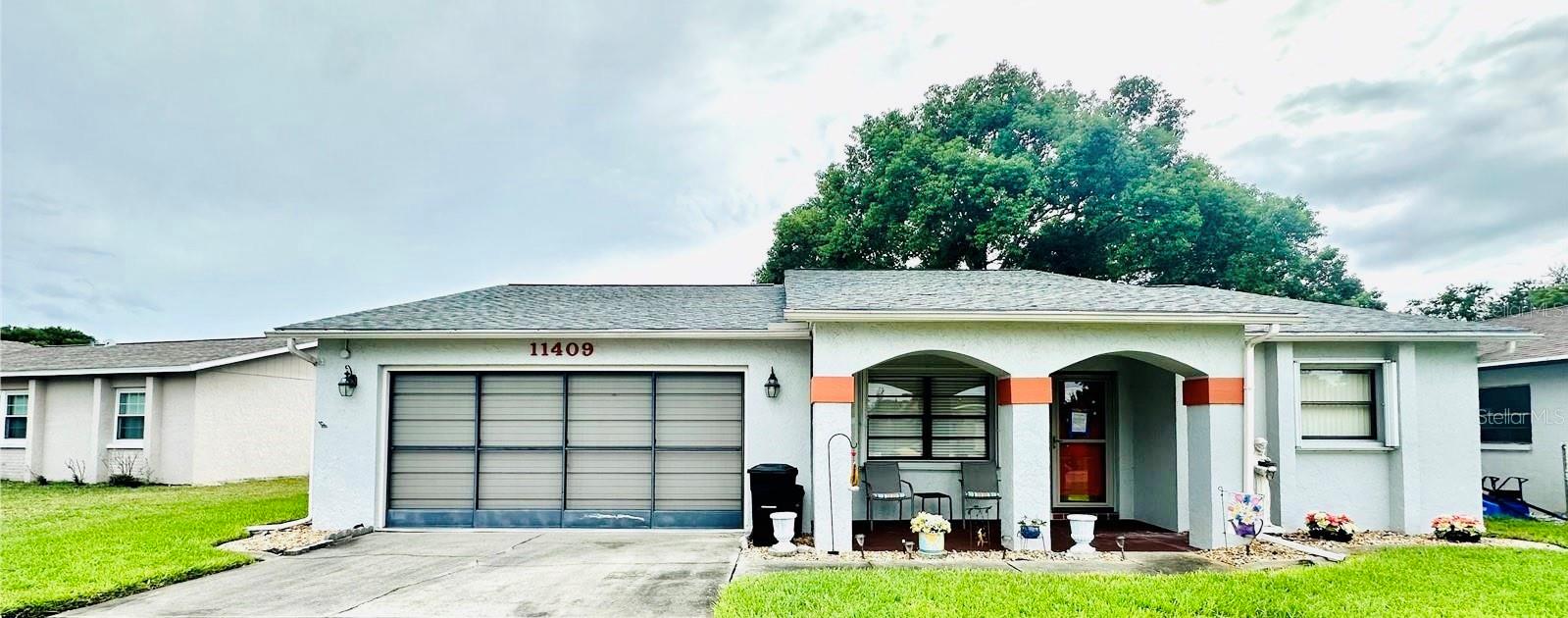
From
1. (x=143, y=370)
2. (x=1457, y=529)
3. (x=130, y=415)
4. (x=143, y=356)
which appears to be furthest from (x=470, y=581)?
(x=143, y=356)

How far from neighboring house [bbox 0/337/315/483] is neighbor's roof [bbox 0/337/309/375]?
37 millimetres

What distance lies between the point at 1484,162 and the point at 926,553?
17572 mm

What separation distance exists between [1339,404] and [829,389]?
6.67 meters

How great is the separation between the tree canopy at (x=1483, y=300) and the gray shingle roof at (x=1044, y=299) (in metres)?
29.3

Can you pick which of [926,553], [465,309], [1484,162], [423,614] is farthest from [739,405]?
[1484,162]

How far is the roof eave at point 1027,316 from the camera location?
826 cm

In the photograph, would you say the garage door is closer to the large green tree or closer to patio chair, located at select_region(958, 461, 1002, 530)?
patio chair, located at select_region(958, 461, 1002, 530)

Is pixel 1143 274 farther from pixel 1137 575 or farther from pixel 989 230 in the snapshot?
pixel 1137 575

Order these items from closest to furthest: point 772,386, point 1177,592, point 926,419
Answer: point 1177,592, point 772,386, point 926,419

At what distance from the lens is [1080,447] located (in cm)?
1126

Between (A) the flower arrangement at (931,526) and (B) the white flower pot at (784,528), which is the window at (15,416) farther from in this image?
(A) the flower arrangement at (931,526)

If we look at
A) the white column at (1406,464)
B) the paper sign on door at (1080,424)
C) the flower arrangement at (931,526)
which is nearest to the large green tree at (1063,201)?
the paper sign on door at (1080,424)

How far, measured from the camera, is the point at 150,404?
54.4ft

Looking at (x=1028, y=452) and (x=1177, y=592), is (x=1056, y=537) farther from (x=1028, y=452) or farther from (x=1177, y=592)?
(x=1177, y=592)
